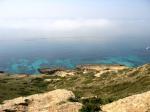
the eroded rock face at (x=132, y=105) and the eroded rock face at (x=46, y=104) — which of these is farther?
the eroded rock face at (x=46, y=104)

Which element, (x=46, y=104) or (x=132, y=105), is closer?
(x=132, y=105)

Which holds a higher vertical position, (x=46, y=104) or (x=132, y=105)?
(x=132, y=105)

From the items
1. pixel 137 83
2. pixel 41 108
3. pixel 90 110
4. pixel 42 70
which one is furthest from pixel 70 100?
pixel 42 70

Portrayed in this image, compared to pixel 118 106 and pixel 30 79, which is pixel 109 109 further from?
pixel 30 79

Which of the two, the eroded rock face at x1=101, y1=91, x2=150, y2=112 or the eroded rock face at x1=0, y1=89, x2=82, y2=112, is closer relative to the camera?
the eroded rock face at x1=101, y1=91, x2=150, y2=112
